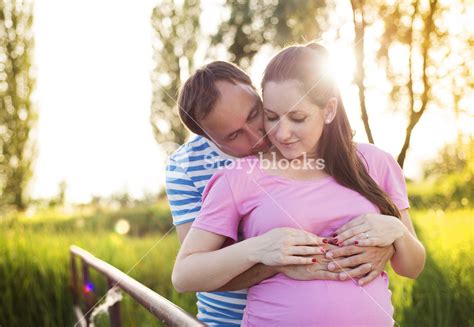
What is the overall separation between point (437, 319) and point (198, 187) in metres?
2.26

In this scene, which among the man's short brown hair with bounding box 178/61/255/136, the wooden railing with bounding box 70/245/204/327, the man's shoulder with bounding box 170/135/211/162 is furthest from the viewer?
the man's shoulder with bounding box 170/135/211/162

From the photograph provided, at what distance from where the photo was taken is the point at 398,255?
1.90 m

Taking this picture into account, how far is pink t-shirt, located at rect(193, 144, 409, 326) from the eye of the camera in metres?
1.75

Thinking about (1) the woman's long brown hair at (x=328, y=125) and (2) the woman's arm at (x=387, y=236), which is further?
(1) the woman's long brown hair at (x=328, y=125)

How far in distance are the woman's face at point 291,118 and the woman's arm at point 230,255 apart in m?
0.33

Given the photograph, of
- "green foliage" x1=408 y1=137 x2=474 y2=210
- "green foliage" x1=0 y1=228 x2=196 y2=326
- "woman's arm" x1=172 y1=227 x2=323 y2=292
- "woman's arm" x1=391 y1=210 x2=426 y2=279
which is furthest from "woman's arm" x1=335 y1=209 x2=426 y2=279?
"green foliage" x1=408 y1=137 x2=474 y2=210

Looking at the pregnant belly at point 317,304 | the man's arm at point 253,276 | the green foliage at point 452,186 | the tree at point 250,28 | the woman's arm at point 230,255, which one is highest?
the tree at point 250,28

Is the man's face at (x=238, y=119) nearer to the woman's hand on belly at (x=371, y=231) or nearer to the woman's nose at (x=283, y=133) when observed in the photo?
the woman's nose at (x=283, y=133)

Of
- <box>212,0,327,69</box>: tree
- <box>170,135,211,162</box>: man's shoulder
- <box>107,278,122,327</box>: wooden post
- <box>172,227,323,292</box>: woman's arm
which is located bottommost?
<box>107,278,122,327</box>: wooden post

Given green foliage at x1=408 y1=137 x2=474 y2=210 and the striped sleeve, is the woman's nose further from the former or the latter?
green foliage at x1=408 y1=137 x2=474 y2=210

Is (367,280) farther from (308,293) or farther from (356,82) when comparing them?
(356,82)

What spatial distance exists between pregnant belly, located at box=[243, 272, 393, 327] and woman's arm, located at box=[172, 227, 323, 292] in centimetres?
12

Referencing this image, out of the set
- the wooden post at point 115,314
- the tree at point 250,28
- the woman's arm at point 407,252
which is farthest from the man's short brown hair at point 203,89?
the tree at point 250,28

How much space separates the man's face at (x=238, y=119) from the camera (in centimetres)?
221
